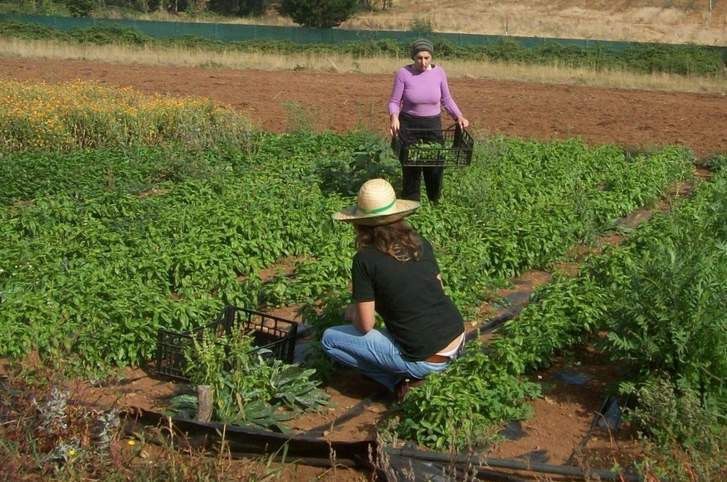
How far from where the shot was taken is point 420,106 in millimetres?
10023

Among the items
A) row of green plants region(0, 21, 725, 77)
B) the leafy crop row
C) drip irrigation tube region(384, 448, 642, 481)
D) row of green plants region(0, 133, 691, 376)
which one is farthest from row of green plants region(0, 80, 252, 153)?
row of green plants region(0, 21, 725, 77)

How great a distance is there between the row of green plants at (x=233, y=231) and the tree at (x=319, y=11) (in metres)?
44.4

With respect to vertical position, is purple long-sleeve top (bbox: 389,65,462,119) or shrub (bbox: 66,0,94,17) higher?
purple long-sleeve top (bbox: 389,65,462,119)

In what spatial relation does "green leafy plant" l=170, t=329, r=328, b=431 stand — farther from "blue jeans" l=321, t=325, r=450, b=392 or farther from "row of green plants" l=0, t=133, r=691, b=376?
"row of green plants" l=0, t=133, r=691, b=376

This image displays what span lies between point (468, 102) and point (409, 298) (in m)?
17.3

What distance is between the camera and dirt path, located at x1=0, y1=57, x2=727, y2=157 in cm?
1770

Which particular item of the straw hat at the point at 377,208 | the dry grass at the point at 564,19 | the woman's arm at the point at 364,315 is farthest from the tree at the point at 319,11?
the woman's arm at the point at 364,315

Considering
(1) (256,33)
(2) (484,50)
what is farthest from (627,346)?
(1) (256,33)

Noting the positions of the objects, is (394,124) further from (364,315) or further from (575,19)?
(575,19)

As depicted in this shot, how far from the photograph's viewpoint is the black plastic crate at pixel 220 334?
6.24 meters

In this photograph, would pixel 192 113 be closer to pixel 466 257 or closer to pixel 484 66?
pixel 466 257

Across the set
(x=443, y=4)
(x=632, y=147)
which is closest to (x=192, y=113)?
(x=632, y=147)

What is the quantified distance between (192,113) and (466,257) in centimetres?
768

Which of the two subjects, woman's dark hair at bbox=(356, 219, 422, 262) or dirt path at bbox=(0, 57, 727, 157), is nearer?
woman's dark hair at bbox=(356, 219, 422, 262)
